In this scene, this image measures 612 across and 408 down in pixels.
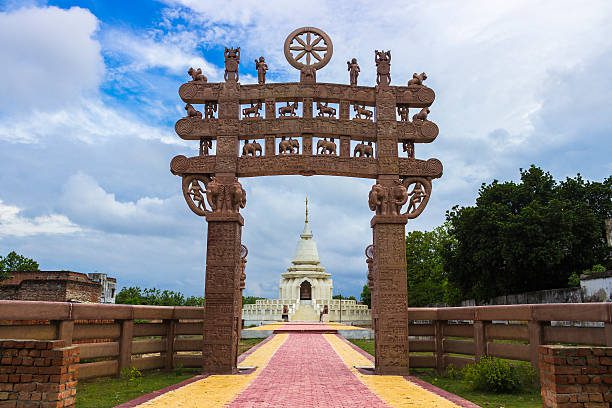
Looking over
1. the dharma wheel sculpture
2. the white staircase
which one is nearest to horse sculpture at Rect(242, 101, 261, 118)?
the dharma wheel sculpture

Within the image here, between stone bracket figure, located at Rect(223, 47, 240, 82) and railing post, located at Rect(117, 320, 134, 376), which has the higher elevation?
stone bracket figure, located at Rect(223, 47, 240, 82)

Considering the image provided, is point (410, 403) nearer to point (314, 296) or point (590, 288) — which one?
point (590, 288)

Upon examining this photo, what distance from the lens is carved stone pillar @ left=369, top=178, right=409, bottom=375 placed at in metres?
11.1

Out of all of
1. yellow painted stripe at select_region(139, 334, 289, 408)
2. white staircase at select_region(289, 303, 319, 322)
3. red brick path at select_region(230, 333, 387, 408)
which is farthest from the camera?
white staircase at select_region(289, 303, 319, 322)

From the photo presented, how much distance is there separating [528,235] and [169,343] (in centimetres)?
2008

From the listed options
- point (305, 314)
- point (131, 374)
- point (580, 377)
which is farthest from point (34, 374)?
point (305, 314)

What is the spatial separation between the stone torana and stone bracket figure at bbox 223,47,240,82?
28.0m

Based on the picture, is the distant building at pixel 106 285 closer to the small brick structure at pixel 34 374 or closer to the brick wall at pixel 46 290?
the brick wall at pixel 46 290

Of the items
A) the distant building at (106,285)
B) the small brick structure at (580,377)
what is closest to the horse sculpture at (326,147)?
the small brick structure at (580,377)

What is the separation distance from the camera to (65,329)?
8719 mm

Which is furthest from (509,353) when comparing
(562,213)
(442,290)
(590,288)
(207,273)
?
(442,290)

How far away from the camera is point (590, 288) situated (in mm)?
21188

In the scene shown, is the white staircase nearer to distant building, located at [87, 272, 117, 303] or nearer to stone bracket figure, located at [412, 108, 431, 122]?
distant building, located at [87, 272, 117, 303]

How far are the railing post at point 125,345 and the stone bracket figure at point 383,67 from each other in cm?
795
